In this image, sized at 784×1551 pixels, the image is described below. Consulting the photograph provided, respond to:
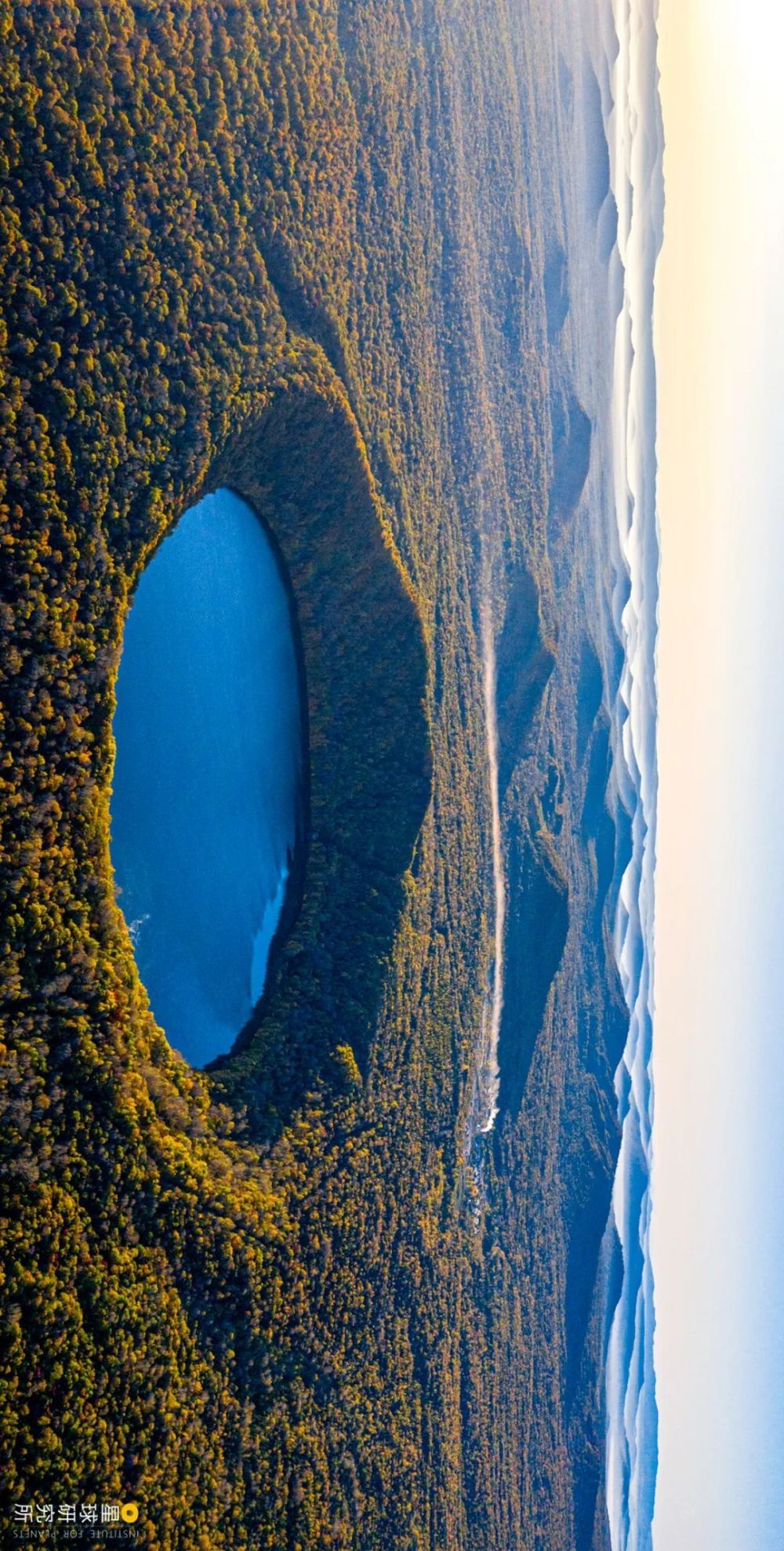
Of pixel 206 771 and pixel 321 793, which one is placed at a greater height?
pixel 321 793

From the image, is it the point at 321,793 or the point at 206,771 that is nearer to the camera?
the point at 206,771

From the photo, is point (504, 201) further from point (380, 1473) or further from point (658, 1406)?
point (658, 1406)

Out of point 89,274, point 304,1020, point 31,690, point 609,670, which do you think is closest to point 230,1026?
point 304,1020

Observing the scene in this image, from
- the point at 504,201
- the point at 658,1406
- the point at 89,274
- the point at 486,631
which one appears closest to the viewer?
the point at 89,274

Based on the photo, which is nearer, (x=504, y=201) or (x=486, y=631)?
(x=486, y=631)

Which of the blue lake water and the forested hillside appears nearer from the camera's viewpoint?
the forested hillside
